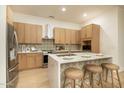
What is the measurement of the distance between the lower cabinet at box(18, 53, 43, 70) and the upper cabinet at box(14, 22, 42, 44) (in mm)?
653

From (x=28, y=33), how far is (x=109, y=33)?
372 cm

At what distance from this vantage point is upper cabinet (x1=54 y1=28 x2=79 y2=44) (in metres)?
5.41

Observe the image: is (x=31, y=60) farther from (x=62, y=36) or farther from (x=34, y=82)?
(x=62, y=36)

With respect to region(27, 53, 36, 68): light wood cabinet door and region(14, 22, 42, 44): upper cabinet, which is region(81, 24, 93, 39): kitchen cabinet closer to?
region(14, 22, 42, 44): upper cabinet

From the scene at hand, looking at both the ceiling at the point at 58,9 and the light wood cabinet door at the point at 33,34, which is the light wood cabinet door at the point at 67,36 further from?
the light wood cabinet door at the point at 33,34

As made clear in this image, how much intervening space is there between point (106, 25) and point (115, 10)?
0.70m

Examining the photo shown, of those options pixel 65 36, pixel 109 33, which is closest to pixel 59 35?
pixel 65 36

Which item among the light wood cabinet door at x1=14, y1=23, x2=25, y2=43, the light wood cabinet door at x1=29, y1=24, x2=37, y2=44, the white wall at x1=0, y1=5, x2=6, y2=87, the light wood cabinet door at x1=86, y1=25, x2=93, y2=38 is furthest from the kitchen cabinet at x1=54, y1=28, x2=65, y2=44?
the white wall at x1=0, y1=5, x2=6, y2=87

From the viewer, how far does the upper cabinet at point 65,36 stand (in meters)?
5.41

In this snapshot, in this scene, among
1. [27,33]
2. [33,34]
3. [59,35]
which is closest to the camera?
[27,33]

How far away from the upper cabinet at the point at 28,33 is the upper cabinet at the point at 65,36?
3.09ft

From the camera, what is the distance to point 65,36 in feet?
18.5

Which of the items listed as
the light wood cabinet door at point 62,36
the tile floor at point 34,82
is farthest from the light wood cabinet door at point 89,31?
the tile floor at point 34,82

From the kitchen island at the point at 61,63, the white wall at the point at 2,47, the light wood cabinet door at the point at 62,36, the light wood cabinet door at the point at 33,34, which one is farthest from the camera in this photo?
the light wood cabinet door at the point at 62,36
